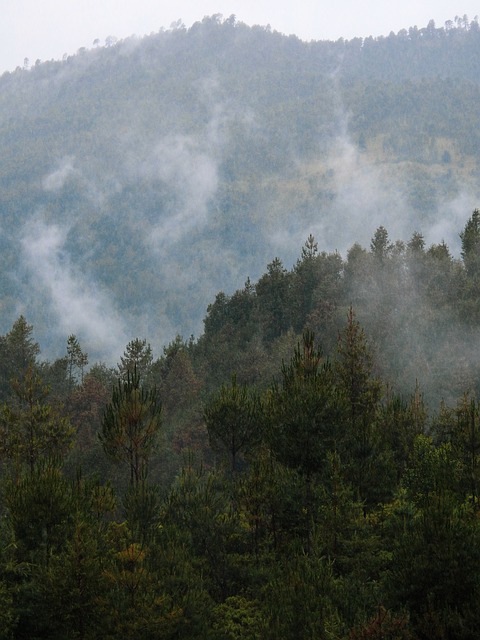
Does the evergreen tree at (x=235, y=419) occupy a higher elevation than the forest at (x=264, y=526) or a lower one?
higher

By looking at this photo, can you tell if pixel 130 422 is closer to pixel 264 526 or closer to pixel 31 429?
pixel 264 526

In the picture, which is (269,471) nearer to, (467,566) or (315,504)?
(315,504)

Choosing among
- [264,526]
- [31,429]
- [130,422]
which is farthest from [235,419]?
[31,429]

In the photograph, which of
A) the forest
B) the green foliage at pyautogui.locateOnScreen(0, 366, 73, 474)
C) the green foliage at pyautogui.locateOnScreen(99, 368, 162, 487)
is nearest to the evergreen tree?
the forest

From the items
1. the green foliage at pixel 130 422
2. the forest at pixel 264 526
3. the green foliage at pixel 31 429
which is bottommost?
the forest at pixel 264 526

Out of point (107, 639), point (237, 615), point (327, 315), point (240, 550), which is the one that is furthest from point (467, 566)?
point (327, 315)

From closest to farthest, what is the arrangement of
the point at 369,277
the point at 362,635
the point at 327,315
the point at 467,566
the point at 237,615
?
the point at 362,635 → the point at 467,566 → the point at 237,615 → the point at 327,315 → the point at 369,277

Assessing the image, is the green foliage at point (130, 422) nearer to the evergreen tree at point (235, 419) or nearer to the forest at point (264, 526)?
the forest at point (264, 526)

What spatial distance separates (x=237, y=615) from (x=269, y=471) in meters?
7.36

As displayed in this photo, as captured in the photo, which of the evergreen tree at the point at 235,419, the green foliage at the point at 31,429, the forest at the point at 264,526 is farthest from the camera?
the green foliage at the point at 31,429

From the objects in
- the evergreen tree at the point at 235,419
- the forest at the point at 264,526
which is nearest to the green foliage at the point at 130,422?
the forest at the point at 264,526

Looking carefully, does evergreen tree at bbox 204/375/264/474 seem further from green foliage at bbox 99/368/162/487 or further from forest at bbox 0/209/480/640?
green foliage at bbox 99/368/162/487

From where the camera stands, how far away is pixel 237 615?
29.4 m

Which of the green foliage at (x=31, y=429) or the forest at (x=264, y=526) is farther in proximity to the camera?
the green foliage at (x=31, y=429)
